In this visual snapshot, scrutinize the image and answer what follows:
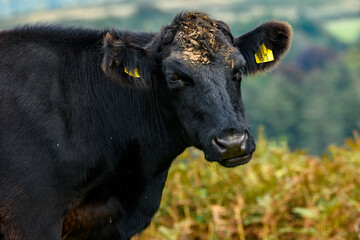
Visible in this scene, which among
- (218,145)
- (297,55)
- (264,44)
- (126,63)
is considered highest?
(126,63)

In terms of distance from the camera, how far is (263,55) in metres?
6.07

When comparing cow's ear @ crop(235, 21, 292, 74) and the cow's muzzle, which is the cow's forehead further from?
the cow's muzzle

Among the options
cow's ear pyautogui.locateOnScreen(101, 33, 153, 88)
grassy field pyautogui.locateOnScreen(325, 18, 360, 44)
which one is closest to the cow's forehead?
cow's ear pyautogui.locateOnScreen(101, 33, 153, 88)

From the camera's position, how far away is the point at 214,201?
8.68 metres

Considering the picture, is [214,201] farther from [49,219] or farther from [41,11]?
[41,11]

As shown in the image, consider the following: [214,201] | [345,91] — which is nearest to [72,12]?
[345,91]

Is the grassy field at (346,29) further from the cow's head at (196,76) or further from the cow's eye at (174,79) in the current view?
the cow's eye at (174,79)

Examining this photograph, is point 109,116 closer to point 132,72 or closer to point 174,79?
point 132,72

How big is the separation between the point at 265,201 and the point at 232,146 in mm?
3251

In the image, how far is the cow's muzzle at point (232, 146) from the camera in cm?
495

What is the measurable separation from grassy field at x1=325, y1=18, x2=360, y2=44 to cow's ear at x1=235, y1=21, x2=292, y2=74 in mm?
152933

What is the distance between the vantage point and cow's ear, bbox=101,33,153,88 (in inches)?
207

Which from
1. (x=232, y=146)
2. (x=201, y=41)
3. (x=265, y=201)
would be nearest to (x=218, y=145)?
(x=232, y=146)

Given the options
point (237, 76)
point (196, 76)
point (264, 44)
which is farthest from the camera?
point (264, 44)
